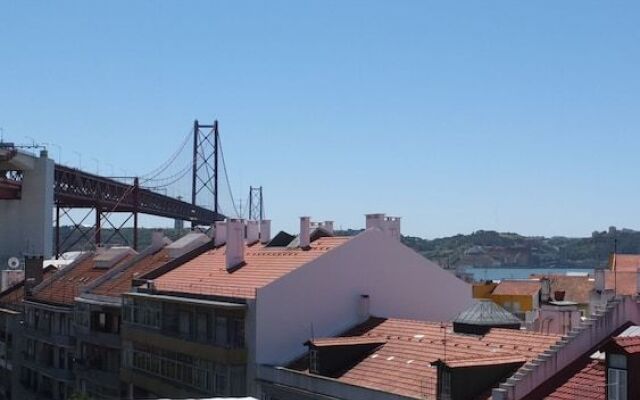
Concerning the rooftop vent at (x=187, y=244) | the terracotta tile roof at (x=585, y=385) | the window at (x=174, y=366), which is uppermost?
the rooftop vent at (x=187, y=244)

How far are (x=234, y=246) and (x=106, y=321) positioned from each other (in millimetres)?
10980

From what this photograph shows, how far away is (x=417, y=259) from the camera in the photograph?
43.2m

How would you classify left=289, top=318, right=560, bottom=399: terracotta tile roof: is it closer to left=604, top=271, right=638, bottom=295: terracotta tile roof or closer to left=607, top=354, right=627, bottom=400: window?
left=607, top=354, right=627, bottom=400: window

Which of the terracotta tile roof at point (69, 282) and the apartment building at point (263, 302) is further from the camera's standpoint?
the terracotta tile roof at point (69, 282)

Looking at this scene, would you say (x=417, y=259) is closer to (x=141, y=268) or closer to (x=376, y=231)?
(x=376, y=231)

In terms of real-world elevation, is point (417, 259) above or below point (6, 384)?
above

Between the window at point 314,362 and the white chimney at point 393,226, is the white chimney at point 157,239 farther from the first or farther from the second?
the window at point 314,362

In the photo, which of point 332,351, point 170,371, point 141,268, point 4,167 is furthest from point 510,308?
point 4,167

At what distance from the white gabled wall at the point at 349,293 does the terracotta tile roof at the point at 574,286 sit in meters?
27.6

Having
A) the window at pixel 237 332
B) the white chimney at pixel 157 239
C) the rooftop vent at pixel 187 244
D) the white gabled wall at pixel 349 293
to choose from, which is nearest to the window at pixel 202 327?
the window at pixel 237 332

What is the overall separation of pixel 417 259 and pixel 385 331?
6365mm

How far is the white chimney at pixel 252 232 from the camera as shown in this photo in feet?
168

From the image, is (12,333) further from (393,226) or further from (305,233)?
(393,226)

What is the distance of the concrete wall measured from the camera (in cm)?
9700
